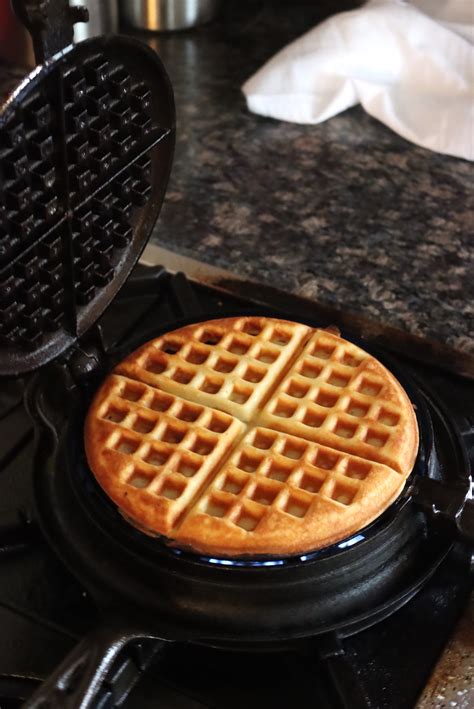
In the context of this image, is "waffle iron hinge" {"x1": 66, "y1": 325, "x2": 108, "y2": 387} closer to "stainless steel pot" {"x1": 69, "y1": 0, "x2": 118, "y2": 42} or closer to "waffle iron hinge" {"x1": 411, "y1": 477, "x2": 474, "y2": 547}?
"waffle iron hinge" {"x1": 411, "y1": 477, "x2": 474, "y2": 547}

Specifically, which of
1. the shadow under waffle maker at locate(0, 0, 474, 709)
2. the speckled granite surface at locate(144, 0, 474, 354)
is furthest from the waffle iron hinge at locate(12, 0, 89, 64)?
the speckled granite surface at locate(144, 0, 474, 354)

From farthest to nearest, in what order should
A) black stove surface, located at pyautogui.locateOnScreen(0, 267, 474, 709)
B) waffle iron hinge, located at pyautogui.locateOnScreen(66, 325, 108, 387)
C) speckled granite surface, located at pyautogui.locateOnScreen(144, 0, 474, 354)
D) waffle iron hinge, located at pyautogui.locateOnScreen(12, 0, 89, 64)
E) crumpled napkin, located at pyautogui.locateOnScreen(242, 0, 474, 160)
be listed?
crumpled napkin, located at pyautogui.locateOnScreen(242, 0, 474, 160) → speckled granite surface, located at pyautogui.locateOnScreen(144, 0, 474, 354) → waffle iron hinge, located at pyautogui.locateOnScreen(66, 325, 108, 387) → black stove surface, located at pyautogui.locateOnScreen(0, 267, 474, 709) → waffle iron hinge, located at pyautogui.locateOnScreen(12, 0, 89, 64)

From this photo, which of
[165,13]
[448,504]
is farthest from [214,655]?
[165,13]

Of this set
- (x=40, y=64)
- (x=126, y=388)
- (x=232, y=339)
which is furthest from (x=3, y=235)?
(x=232, y=339)

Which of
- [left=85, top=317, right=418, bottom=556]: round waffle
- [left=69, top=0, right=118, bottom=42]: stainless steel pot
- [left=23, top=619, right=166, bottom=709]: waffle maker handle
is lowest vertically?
[left=23, top=619, right=166, bottom=709]: waffle maker handle

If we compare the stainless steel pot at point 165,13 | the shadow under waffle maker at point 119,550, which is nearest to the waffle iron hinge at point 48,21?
the shadow under waffle maker at point 119,550

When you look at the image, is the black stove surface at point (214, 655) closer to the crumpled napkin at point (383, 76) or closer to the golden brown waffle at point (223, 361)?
the golden brown waffle at point (223, 361)

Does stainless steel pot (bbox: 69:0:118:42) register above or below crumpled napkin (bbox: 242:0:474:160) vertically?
above
